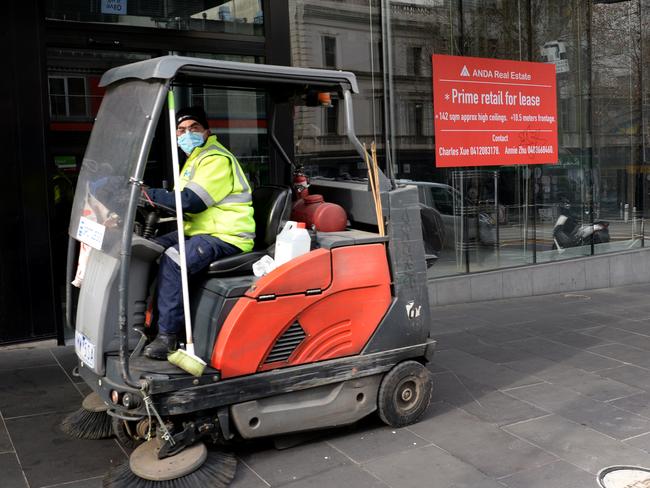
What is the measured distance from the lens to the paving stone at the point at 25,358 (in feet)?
22.4

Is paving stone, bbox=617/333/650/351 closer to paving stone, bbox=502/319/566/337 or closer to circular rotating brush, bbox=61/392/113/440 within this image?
paving stone, bbox=502/319/566/337

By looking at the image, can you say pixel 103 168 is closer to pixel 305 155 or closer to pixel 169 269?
pixel 169 269

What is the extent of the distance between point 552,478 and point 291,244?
2.17 m

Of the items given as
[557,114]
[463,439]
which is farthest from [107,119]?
[557,114]

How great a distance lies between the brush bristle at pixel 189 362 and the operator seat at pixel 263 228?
581mm

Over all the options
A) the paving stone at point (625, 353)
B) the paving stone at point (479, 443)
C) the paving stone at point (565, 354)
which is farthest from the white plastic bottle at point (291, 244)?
the paving stone at point (625, 353)

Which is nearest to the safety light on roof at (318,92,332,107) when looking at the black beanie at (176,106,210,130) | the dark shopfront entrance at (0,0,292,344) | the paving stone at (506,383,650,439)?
the black beanie at (176,106,210,130)

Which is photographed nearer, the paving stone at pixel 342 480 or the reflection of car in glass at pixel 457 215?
the paving stone at pixel 342 480

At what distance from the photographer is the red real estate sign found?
1016cm

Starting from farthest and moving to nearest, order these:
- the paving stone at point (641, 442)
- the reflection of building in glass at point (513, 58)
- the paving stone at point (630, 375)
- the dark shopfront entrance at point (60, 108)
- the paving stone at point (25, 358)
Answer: the reflection of building in glass at point (513, 58), the dark shopfront entrance at point (60, 108), the paving stone at point (25, 358), the paving stone at point (630, 375), the paving stone at point (641, 442)

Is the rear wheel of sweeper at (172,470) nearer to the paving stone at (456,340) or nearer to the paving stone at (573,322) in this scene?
the paving stone at (456,340)

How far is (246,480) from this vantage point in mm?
4363

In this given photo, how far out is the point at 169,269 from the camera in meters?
4.38

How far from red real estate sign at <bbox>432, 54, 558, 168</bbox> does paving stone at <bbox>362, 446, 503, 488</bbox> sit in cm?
603
